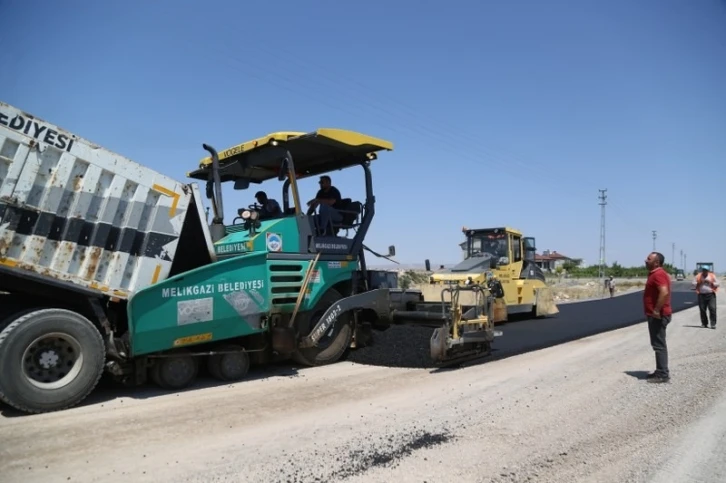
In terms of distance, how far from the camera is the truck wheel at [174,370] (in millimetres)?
5762

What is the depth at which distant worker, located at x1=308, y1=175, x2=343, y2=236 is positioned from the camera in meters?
7.48

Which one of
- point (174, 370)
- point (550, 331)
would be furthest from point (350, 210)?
point (550, 331)

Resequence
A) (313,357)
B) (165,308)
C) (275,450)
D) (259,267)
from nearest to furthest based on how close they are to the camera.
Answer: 1. (275,450)
2. (165,308)
3. (259,267)
4. (313,357)

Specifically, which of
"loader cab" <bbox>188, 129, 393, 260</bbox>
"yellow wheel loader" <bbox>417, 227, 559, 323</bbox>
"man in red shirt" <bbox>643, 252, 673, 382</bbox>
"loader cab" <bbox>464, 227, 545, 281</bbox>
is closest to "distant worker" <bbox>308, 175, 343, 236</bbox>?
"loader cab" <bbox>188, 129, 393, 260</bbox>

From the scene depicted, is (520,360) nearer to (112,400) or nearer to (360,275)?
(360,275)

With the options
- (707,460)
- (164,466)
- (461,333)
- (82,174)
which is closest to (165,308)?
(82,174)

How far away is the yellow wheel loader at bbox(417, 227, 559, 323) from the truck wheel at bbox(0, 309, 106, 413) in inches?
373

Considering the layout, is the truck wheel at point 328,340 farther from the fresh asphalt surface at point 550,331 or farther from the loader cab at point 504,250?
the loader cab at point 504,250

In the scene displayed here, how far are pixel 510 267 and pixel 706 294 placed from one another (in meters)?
4.70

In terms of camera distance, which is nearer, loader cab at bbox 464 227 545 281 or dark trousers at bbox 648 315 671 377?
dark trousers at bbox 648 315 671 377

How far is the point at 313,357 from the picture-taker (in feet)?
24.1

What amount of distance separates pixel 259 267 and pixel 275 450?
2.83 m

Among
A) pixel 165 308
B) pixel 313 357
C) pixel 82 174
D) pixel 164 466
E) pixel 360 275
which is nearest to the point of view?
pixel 164 466

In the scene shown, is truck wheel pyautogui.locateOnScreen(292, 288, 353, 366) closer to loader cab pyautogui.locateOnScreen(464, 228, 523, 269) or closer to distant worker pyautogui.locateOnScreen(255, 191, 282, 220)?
distant worker pyautogui.locateOnScreen(255, 191, 282, 220)
